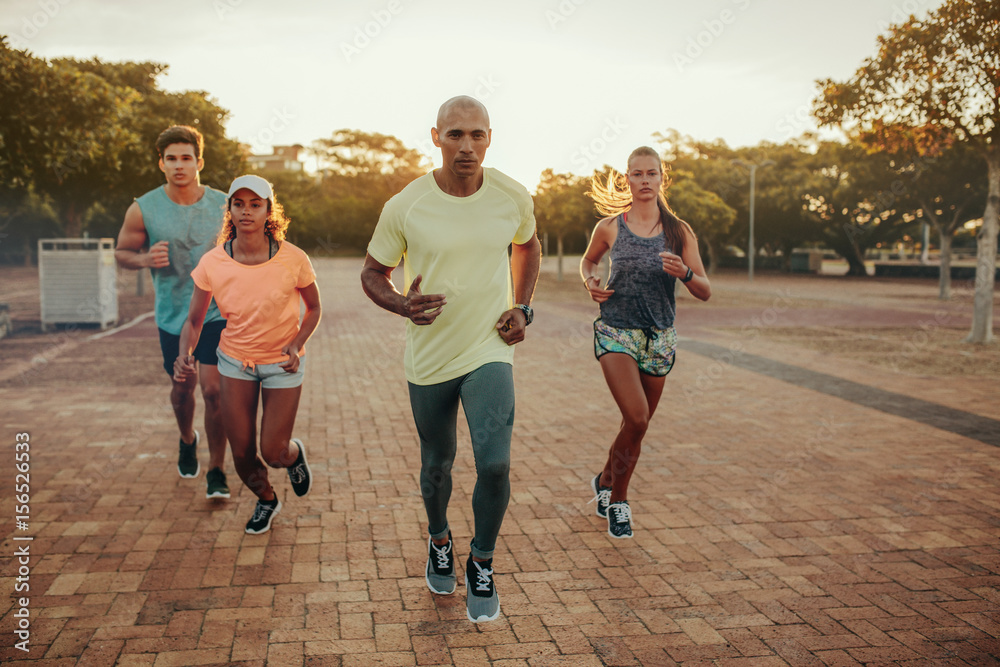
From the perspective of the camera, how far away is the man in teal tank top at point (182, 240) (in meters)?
4.77

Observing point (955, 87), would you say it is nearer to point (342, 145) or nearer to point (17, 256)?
point (17, 256)

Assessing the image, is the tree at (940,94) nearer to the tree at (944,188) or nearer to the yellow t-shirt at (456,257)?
the yellow t-shirt at (456,257)

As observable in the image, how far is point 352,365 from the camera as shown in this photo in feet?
35.8

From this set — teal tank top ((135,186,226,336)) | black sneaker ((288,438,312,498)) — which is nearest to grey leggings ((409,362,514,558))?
black sneaker ((288,438,312,498))

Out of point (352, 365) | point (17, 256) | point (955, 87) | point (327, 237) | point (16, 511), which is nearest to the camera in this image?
point (16, 511)

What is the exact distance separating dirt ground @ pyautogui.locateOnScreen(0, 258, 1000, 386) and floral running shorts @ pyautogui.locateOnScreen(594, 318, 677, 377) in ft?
22.4

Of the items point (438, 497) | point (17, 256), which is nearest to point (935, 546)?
point (438, 497)

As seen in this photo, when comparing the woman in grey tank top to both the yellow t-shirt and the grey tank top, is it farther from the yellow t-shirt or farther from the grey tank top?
the yellow t-shirt

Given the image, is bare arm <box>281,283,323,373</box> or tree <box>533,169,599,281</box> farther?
tree <box>533,169,599,281</box>

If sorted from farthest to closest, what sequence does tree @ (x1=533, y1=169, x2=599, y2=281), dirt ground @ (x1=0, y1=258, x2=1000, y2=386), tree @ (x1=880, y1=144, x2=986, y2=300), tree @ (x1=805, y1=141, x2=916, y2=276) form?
tree @ (x1=805, y1=141, x2=916, y2=276) < tree @ (x1=533, y1=169, x2=599, y2=281) < tree @ (x1=880, y1=144, x2=986, y2=300) < dirt ground @ (x1=0, y1=258, x2=1000, y2=386)

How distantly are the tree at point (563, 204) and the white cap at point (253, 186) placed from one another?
26.4 meters

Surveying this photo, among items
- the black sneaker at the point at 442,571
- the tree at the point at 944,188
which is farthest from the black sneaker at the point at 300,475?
the tree at the point at 944,188

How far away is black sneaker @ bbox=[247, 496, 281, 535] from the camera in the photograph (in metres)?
4.31

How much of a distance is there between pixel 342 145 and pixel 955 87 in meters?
70.9
